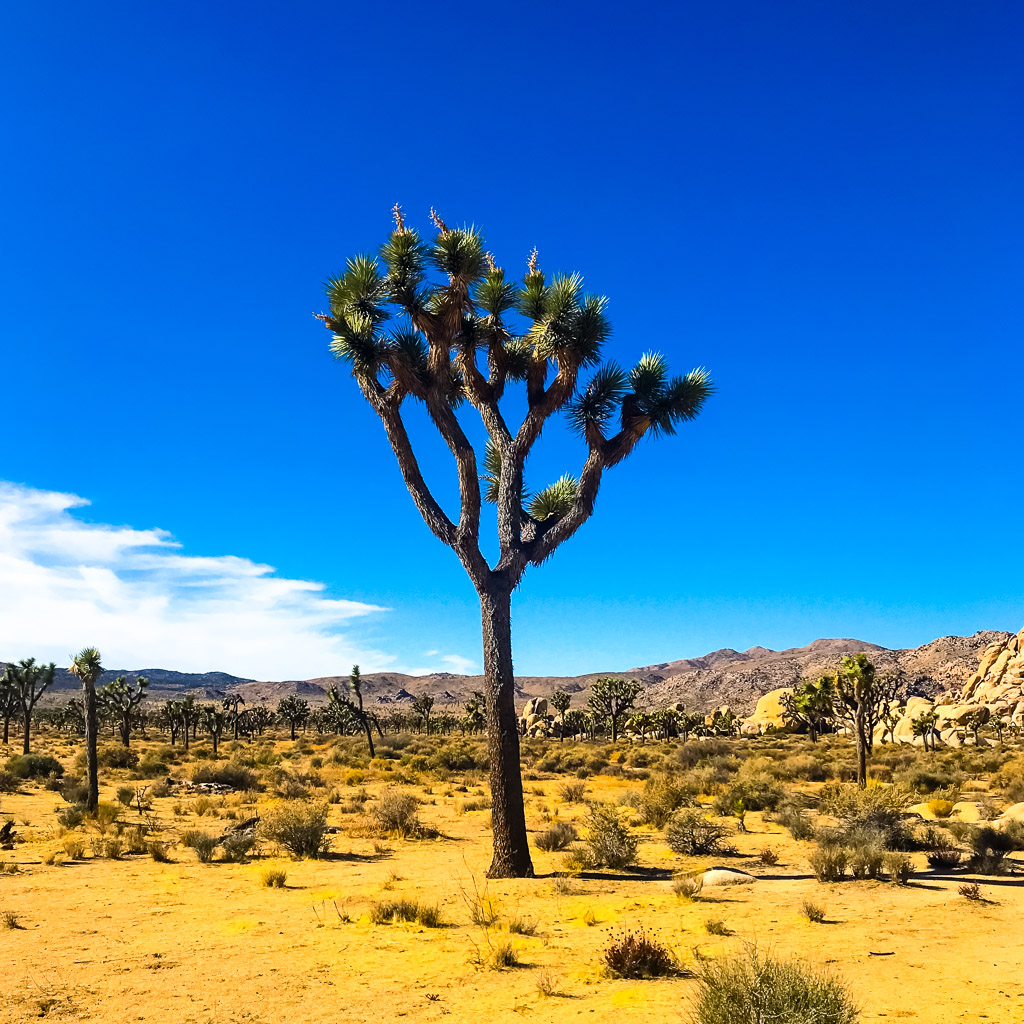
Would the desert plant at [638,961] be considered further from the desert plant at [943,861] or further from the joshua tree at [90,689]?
the joshua tree at [90,689]

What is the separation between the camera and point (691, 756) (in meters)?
Result: 34.7

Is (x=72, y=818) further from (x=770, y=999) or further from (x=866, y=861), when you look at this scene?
(x=770, y=999)

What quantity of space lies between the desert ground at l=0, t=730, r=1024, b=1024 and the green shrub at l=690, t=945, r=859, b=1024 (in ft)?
4.87

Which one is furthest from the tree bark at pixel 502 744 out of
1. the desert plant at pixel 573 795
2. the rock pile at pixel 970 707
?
the rock pile at pixel 970 707

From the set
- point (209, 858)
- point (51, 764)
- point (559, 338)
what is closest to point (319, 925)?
point (209, 858)

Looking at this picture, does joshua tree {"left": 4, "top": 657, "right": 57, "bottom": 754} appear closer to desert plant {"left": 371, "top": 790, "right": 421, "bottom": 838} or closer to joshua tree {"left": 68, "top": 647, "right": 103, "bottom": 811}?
joshua tree {"left": 68, "top": 647, "right": 103, "bottom": 811}

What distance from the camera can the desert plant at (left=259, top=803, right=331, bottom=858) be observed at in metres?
14.4

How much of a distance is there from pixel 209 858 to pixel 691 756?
2546 cm

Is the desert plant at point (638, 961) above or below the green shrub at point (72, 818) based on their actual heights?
above

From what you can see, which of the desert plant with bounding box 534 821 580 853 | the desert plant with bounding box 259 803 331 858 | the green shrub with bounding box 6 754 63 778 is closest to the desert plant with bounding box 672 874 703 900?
the desert plant with bounding box 534 821 580 853

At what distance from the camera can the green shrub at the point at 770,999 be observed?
14.9 feet

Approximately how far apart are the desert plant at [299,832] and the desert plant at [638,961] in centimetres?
877

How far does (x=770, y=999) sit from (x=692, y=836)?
10.2m

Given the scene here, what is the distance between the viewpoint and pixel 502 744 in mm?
12227
